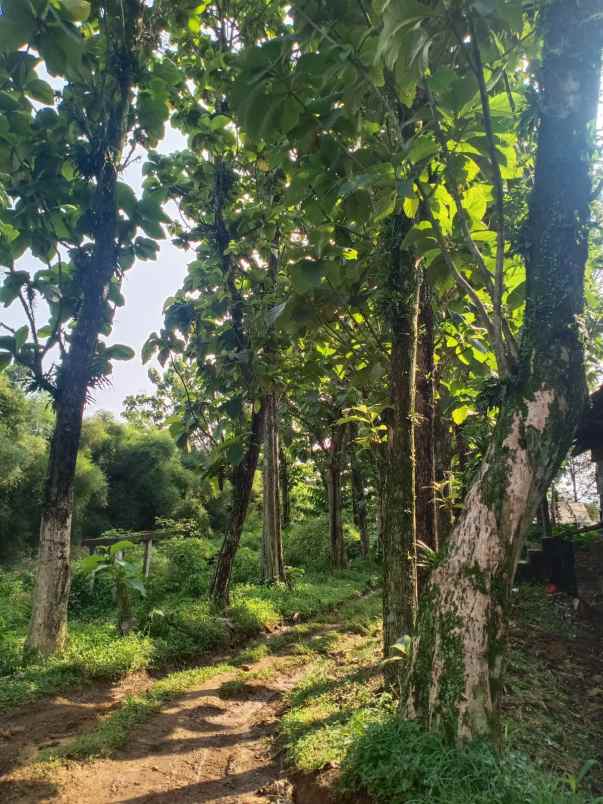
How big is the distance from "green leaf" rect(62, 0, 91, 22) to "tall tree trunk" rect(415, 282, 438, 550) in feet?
10.9

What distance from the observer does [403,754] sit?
9.01 feet

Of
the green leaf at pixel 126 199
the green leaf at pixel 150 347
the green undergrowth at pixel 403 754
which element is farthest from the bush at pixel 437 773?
the green leaf at pixel 126 199

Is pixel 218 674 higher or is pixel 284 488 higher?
pixel 284 488

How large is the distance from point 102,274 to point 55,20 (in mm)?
3716

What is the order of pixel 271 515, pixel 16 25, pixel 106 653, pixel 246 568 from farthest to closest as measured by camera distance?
pixel 246 568 → pixel 271 515 → pixel 106 653 → pixel 16 25

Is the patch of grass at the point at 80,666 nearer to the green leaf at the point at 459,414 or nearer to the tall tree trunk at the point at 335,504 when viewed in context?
the green leaf at the point at 459,414

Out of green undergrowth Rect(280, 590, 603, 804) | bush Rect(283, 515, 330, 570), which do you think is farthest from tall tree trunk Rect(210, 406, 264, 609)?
bush Rect(283, 515, 330, 570)

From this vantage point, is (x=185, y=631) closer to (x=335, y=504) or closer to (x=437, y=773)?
(x=437, y=773)

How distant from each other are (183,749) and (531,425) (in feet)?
12.0

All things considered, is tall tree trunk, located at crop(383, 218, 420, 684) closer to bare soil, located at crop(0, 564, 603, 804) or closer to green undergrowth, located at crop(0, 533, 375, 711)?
bare soil, located at crop(0, 564, 603, 804)

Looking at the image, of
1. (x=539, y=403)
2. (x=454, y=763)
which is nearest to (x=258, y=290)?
(x=539, y=403)

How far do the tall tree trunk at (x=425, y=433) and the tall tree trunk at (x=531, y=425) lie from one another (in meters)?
1.86

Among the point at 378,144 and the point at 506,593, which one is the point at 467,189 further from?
the point at 506,593

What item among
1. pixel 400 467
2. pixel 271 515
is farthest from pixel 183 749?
pixel 271 515
